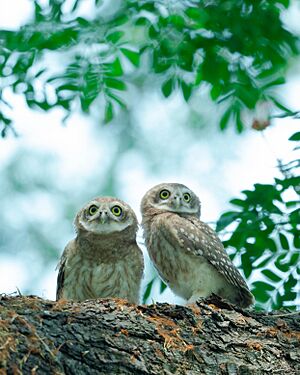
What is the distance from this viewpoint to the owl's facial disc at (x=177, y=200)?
580cm

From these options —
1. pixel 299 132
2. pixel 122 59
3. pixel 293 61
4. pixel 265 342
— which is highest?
pixel 293 61

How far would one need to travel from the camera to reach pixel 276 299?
16.8ft

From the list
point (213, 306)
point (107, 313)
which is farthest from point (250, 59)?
point (107, 313)

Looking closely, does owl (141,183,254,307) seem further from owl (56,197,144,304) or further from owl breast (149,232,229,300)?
owl (56,197,144,304)

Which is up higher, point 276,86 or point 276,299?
point 276,86

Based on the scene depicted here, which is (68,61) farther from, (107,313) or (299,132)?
(107,313)

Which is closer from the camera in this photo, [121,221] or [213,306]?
[213,306]

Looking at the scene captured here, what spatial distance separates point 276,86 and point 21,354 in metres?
3.04

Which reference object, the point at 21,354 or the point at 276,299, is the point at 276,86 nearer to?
the point at 276,299

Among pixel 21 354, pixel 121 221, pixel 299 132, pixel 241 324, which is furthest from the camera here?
pixel 121 221

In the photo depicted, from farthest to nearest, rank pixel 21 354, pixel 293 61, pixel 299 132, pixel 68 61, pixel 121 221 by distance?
pixel 293 61
pixel 68 61
pixel 121 221
pixel 299 132
pixel 21 354

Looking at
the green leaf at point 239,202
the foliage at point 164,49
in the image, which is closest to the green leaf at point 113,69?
the foliage at point 164,49

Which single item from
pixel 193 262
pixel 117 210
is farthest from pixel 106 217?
pixel 193 262

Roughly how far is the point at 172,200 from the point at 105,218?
0.66 metres
